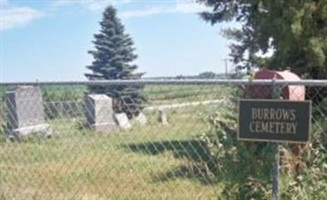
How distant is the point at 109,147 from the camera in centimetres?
632

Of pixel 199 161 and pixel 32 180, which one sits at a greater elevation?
pixel 199 161

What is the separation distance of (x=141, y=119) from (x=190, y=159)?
4.73 feet

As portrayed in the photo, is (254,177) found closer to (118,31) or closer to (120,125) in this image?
(120,125)

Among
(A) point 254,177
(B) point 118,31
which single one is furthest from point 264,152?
(B) point 118,31

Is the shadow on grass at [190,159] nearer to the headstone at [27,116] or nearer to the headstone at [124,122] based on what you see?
the headstone at [124,122]

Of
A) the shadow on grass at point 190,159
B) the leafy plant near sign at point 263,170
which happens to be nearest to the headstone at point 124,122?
the shadow on grass at point 190,159

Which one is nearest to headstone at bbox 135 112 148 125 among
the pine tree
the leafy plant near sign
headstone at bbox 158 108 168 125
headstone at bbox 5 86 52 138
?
headstone at bbox 158 108 168 125

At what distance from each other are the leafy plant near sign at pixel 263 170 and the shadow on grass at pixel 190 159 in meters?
0.25

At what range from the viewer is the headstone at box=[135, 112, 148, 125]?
5.64m

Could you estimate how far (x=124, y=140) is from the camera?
627 centimetres

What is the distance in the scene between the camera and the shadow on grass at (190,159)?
18.6ft

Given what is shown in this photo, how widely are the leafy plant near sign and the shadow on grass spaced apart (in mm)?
253

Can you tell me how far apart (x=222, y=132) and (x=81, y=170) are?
9.62 feet

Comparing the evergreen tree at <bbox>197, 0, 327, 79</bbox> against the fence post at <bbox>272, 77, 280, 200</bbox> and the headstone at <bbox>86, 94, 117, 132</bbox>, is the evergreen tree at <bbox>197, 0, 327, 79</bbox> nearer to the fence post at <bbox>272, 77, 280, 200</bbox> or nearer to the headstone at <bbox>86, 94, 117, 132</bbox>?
the headstone at <bbox>86, 94, 117, 132</bbox>
